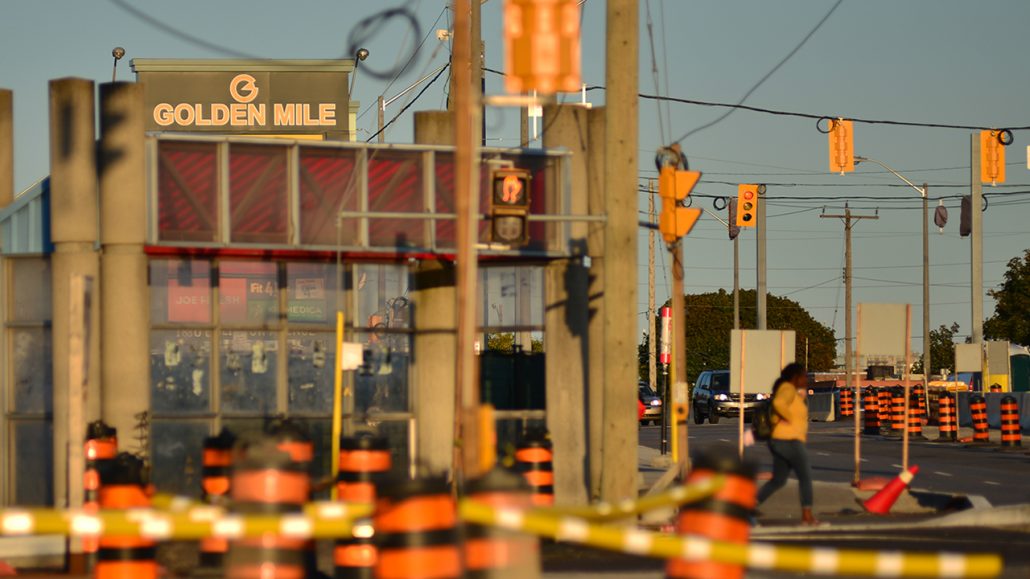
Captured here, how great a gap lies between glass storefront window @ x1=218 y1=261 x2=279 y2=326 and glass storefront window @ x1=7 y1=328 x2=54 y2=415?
2.05 meters

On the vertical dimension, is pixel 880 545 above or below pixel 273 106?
below

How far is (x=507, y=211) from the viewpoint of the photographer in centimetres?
1728

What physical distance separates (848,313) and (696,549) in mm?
71705

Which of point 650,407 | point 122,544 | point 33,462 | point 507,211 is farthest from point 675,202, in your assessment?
point 650,407

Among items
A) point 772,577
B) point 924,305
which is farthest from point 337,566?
point 924,305

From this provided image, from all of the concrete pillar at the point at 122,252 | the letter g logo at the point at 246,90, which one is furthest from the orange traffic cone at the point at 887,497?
the letter g logo at the point at 246,90

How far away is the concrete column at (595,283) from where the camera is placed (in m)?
19.0

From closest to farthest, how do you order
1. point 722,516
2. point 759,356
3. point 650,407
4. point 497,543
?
point 497,543, point 722,516, point 759,356, point 650,407

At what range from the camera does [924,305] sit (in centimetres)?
6700

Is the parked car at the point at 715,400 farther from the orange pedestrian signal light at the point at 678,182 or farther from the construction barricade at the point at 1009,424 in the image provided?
the orange pedestrian signal light at the point at 678,182

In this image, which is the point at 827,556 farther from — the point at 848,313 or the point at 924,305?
the point at 848,313

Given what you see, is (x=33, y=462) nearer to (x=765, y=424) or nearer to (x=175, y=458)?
(x=175, y=458)

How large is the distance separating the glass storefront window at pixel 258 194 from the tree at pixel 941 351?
15396cm

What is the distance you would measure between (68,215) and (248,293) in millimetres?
2328
